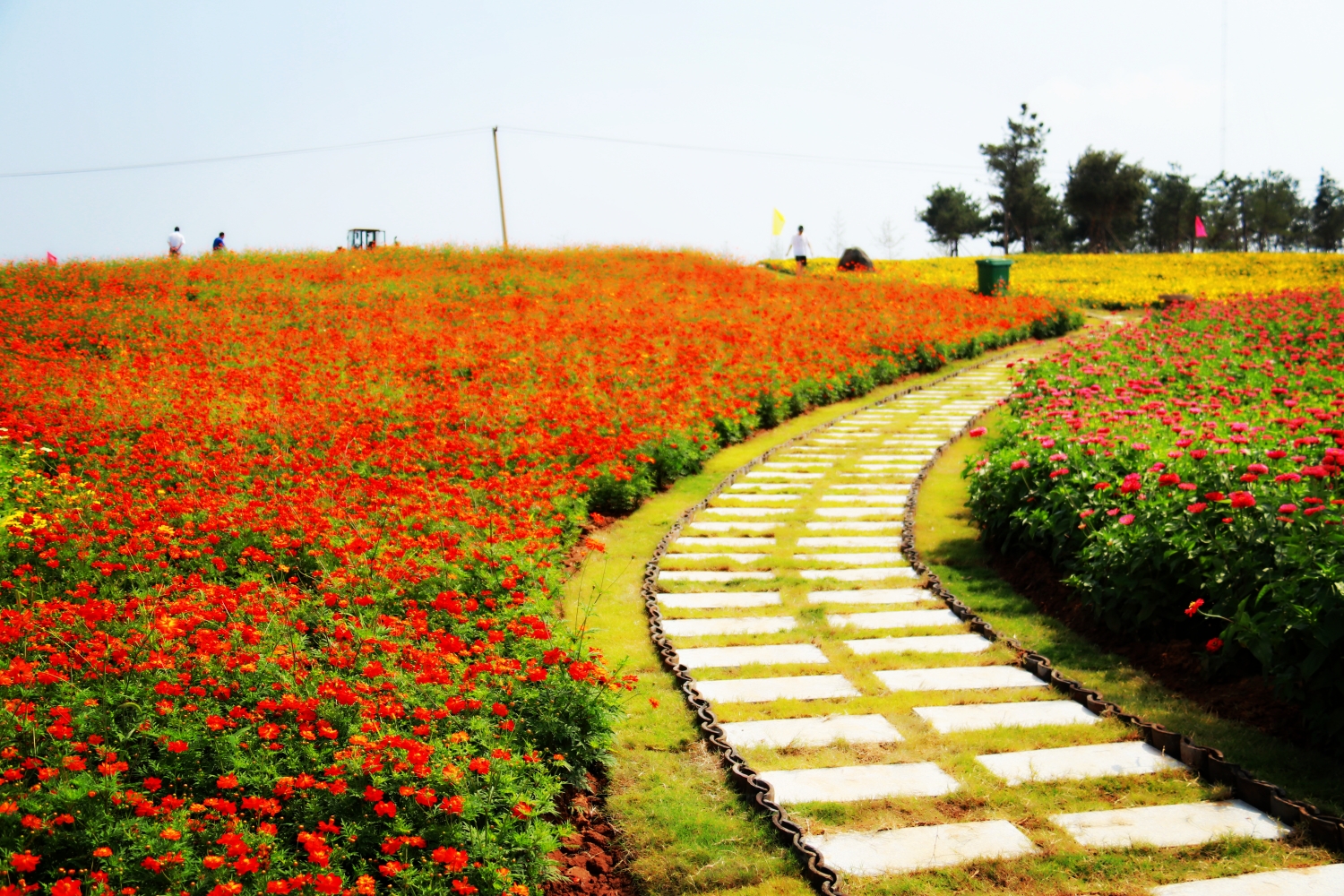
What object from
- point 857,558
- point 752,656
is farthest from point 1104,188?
point 752,656

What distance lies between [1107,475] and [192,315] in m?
12.5

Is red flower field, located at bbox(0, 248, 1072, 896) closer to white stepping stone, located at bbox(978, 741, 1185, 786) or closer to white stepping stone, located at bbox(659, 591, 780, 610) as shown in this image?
white stepping stone, located at bbox(659, 591, 780, 610)

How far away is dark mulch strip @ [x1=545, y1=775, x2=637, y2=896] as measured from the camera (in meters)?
3.23

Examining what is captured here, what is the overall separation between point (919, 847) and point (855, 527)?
4.21 metres

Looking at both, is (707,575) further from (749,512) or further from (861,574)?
(749,512)

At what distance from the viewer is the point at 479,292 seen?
638 inches

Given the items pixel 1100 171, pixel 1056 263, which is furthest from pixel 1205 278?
pixel 1100 171

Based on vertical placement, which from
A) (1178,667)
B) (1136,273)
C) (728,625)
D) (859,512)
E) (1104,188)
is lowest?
(1178,667)

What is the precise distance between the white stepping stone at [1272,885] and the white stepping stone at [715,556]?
3785 mm

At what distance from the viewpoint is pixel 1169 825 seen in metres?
3.43

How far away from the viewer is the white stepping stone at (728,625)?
541 cm

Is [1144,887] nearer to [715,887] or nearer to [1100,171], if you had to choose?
[715,887]

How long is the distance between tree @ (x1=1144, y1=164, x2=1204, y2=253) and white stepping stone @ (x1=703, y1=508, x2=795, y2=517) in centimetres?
5438

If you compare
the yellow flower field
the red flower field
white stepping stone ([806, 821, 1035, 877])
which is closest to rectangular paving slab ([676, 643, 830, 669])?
the red flower field
